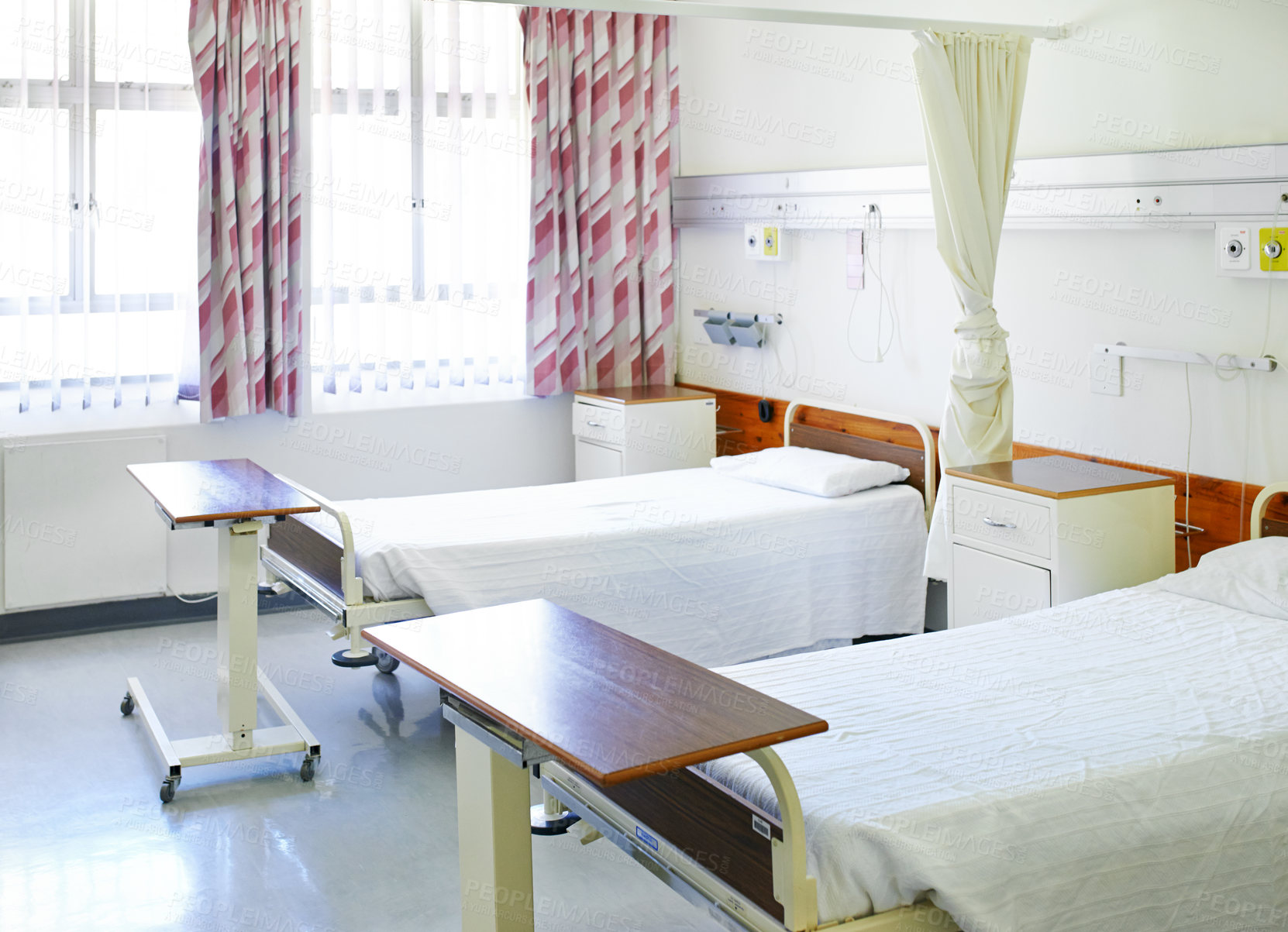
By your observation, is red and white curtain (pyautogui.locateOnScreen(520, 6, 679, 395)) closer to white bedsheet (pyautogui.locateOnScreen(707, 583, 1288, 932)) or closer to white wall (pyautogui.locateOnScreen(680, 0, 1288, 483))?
white wall (pyautogui.locateOnScreen(680, 0, 1288, 483))

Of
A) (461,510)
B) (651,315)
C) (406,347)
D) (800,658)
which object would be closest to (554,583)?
(461,510)

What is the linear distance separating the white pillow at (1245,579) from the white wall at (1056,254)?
34 cm

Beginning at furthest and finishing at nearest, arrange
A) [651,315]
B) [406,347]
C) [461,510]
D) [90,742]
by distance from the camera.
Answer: [651,315]
[406,347]
[461,510]
[90,742]

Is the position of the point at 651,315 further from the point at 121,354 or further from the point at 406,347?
the point at 121,354

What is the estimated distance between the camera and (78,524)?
202 inches

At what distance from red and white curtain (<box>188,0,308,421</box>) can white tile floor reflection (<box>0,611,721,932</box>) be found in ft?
4.44

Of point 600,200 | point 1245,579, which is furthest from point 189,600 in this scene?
point 1245,579

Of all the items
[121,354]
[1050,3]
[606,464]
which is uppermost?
[1050,3]

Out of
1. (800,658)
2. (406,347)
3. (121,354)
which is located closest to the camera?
(800,658)

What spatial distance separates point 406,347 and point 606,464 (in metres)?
1.06

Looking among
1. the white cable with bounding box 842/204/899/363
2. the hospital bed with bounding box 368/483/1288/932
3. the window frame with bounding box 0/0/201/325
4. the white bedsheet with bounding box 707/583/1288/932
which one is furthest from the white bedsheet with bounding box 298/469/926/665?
the window frame with bounding box 0/0/201/325

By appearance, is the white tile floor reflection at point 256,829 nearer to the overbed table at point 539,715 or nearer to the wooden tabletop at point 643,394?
the overbed table at point 539,715

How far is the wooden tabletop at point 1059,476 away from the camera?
11.6 feet

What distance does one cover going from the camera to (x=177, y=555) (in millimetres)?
5355
